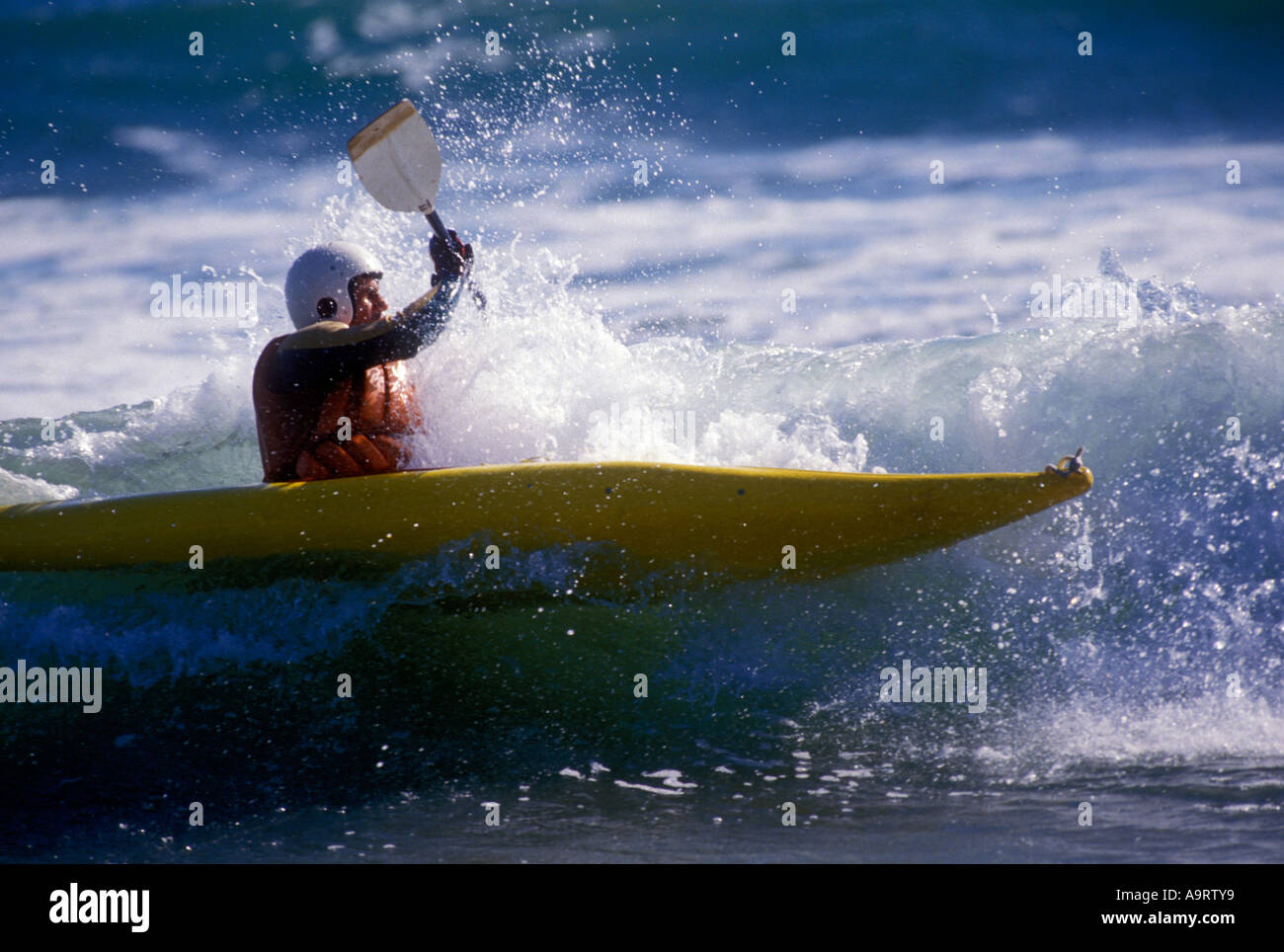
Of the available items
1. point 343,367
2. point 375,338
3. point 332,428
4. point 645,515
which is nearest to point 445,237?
point 375,338

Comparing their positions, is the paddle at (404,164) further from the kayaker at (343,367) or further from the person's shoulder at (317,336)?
the person's shoulder at (317,336)

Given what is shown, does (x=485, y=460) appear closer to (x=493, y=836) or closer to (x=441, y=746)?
(x=441, y=746)

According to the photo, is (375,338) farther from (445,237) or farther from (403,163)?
(403,163)

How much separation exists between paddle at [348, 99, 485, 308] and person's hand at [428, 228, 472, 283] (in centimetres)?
28

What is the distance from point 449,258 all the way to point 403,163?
2.14 ft

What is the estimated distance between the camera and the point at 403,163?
14.6ft

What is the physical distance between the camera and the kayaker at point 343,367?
13.4 feet

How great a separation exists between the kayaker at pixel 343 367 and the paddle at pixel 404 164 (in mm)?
285

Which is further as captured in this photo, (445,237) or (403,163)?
(403,163)

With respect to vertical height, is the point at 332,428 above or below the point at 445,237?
below

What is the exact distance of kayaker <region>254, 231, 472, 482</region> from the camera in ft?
13.4

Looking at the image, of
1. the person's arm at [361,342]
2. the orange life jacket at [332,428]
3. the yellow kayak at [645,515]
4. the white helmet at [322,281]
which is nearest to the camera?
the yellow kayak at [645,515]

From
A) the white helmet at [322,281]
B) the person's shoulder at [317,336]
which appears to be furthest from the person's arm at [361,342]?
the white helmet at [322,281]

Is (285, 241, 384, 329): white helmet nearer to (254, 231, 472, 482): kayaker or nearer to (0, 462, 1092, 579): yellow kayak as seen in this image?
(254, 231, 472, 482): kayaker
